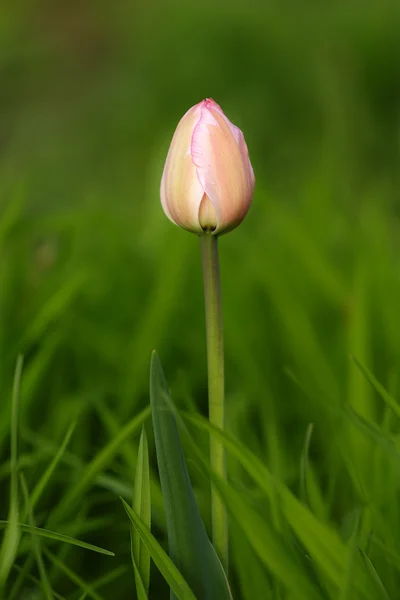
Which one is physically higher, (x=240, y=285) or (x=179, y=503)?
(x=240, y=285)

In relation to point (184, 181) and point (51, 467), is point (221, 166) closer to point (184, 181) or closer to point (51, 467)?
point (184, 181)

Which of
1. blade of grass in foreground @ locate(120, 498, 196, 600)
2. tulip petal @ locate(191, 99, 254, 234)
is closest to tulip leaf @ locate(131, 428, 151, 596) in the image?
blade of grass in foreground @ locate(120, 498, 196, 600)

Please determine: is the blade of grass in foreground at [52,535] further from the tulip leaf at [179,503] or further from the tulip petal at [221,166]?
the tulip petal at [221,166]

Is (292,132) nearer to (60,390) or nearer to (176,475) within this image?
(60,390)

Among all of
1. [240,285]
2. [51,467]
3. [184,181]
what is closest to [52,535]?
[51,467]

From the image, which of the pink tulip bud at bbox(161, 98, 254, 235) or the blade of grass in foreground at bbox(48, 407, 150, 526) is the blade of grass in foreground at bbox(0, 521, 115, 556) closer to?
the blade of grass in foreground at bbox(48, 407, 150, 526)

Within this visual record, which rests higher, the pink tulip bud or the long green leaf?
the pink tulip bud
